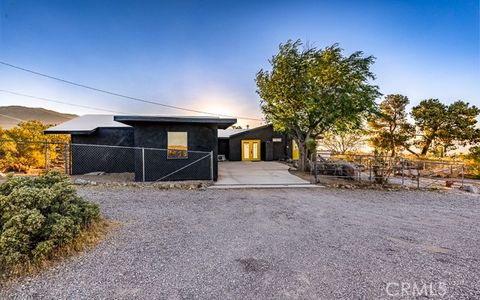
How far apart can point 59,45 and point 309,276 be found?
15.6m

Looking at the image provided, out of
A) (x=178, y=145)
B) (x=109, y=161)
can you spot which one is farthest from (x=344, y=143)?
(x=109, y=161)

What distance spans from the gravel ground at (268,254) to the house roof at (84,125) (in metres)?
6.98

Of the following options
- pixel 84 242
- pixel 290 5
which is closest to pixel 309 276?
pixel 84 242

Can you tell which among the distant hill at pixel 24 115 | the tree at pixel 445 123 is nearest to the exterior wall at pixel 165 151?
the distant hill at pixel 24 115

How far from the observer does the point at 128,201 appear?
6.03 meters

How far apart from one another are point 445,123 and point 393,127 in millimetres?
3626

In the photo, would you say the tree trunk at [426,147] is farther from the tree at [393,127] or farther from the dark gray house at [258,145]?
the dark gray house at [258,145]

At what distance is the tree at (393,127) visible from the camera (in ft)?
63.8

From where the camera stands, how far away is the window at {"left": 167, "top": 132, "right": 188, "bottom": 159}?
30.8 feet

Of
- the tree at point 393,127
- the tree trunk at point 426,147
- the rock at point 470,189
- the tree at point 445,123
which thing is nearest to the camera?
the rock at point 470,189

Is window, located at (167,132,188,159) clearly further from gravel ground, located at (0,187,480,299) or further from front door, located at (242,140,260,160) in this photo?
front door, located at (242,140,260,160)

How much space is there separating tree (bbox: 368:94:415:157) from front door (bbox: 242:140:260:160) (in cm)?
1082

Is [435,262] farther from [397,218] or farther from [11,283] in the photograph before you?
[11,283]

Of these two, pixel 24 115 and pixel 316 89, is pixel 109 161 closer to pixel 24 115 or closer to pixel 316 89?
pixel 24 115
